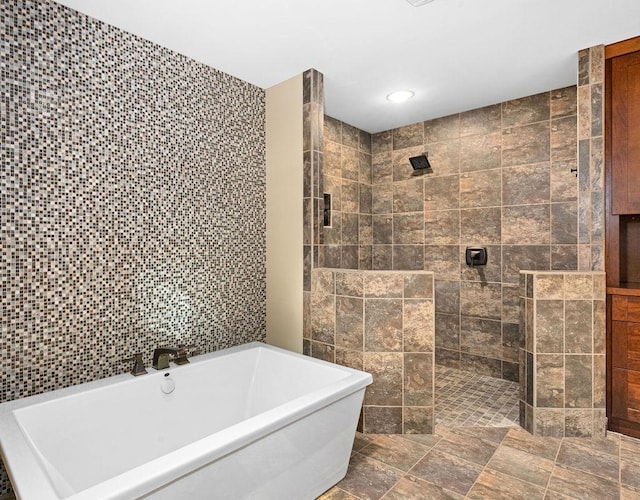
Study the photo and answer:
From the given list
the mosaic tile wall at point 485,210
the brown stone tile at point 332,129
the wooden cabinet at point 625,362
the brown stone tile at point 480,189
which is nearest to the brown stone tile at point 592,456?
the wooden cabinet at point 625,362

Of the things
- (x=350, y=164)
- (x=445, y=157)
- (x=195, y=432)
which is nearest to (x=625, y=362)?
(x=445, y=157)

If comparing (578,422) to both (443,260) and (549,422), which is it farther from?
(443,260)

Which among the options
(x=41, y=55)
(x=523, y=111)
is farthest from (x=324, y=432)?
(x=523, y=111)

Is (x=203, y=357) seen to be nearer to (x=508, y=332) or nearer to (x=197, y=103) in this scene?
(x=197, y=103)

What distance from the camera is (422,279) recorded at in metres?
2.48

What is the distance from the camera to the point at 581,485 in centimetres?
193

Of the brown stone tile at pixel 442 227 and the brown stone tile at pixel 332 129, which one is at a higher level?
the brown stone tile at pixel 332 129

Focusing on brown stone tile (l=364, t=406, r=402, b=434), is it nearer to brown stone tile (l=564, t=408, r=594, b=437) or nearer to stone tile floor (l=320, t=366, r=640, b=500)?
stone tile floor (l=320, t=366, r=640, b=500)

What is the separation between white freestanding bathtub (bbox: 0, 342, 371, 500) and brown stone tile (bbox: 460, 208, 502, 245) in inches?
83.4

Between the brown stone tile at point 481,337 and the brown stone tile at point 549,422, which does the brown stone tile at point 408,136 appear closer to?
the brown stone tile at point 481,337

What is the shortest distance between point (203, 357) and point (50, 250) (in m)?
1.09

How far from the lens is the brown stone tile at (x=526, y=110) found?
10.7 feet

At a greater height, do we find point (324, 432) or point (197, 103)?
point (197, 103)

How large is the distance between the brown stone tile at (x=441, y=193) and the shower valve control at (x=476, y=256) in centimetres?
47
